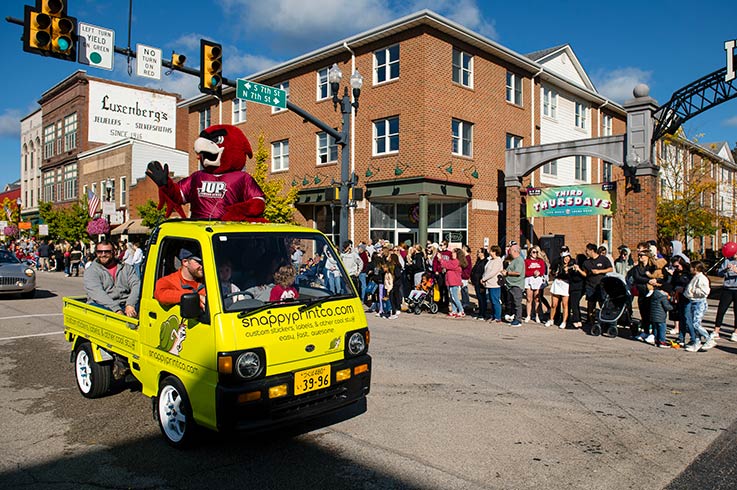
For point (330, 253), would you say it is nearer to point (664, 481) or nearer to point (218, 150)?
point (218, 150)

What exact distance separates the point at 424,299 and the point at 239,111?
64.1ft

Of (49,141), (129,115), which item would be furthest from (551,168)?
(49,141)

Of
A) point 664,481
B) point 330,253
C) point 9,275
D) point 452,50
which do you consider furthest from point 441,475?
point 452,50

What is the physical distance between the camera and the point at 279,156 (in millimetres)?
27344

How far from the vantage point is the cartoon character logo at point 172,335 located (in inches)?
181

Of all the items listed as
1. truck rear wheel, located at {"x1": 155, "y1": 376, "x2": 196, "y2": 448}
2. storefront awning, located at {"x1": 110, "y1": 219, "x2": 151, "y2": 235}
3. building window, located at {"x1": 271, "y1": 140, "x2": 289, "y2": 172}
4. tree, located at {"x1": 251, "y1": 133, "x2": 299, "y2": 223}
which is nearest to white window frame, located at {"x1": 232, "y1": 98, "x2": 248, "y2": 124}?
building window, located at {"x1": 271, "y1": 140, "x2": 289, "y2": 172}

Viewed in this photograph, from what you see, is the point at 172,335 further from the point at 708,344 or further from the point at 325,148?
the point at 325,148

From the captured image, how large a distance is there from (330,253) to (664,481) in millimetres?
→ 3363

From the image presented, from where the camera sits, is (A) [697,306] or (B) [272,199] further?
(B) [272,199]

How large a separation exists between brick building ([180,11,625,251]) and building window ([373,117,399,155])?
0.06m

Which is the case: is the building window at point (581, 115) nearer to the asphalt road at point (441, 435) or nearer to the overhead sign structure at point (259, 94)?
the overhead sign structure at point (259, 94)

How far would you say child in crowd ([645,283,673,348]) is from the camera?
377 inches

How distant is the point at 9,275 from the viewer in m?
15.5

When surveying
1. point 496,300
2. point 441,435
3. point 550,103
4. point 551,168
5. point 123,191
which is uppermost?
Answer: point 550,103
